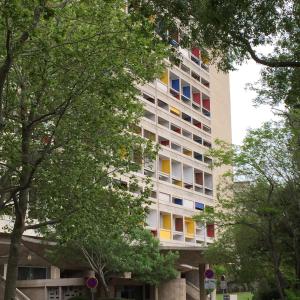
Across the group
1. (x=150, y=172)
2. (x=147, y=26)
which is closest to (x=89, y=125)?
(x=147, y=26)

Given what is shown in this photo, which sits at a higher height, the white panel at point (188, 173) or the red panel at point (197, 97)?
the red panel at point (197, 97)

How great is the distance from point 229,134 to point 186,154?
10.2 meters

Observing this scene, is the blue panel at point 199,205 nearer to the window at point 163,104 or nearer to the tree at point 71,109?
the window at point 163,104

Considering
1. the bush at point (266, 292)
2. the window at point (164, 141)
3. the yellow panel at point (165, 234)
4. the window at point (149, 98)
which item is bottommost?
the bush at point (266, 292)

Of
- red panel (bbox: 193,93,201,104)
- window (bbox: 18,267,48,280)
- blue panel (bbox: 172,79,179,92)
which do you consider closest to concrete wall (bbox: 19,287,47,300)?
window (bbox: 18,267,48,280)

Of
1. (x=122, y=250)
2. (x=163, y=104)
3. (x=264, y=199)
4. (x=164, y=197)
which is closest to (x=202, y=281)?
(x=164, y=197)

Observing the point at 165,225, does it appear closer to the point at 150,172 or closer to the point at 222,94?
the point at 150,172

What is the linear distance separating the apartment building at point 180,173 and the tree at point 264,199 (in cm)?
816

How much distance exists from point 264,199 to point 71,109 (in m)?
12.7

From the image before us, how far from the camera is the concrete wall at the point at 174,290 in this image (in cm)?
3909

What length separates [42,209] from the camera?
64.4 feet

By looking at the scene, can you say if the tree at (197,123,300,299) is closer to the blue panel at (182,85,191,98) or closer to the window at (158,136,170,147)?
the window at (158,136,170,147)

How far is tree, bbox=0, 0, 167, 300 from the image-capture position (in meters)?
16.3

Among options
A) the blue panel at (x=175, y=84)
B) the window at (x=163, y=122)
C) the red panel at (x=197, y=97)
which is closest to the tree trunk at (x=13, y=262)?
the window at (x=163, y=122)
